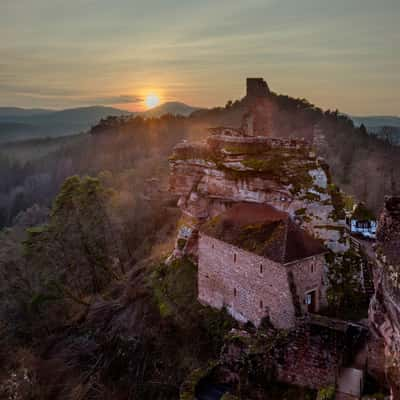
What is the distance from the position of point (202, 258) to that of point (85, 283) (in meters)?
13.8

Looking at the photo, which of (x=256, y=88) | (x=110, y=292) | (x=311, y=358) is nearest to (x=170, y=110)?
(x=256, y=88)

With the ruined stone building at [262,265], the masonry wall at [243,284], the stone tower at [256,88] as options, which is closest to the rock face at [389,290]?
the ruined stone building at [262,265]

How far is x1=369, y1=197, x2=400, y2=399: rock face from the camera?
5.45 meters

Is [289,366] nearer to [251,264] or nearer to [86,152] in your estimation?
[251,264]

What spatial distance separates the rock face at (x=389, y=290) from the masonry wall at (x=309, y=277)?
6.94m

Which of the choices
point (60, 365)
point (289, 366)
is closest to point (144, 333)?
point (60, 365)

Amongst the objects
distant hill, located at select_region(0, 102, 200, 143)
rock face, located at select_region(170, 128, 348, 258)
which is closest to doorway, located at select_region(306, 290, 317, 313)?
rock face, located at select_region(170, 128, 348, 258)

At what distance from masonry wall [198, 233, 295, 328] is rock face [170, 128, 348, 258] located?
10.6 ft

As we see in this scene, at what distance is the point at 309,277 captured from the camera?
13984 millimetres

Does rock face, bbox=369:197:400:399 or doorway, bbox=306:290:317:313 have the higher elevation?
rock face, bbox=369:197:400:399

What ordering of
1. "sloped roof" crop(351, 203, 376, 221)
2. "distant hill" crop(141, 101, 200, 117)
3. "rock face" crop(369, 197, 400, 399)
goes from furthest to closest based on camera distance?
1. "distant hill" crop(141, 101, 200, 117)
2. "sloped roof" crop(351, 203, 376, 221)
3. "rock face" crop(369, 197, 400, 399)

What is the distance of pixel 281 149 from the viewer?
59.6ft

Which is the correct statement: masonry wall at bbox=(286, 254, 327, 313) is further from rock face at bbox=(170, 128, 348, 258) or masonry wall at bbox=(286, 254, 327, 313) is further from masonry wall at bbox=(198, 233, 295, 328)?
rock face at bbox=(170, 128, 348, 258)

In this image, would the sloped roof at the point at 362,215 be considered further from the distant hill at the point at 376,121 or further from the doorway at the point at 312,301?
the distant hill at the point at 376,121
